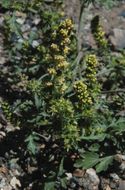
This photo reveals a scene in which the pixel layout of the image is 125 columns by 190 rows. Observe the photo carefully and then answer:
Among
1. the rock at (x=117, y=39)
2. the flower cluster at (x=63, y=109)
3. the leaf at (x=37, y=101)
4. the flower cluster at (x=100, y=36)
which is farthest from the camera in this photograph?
the rock at (x=117, y=39)

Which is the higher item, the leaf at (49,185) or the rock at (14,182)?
the leaf at (49,185)

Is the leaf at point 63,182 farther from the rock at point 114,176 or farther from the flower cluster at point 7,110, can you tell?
the flower cluster at point 7,110

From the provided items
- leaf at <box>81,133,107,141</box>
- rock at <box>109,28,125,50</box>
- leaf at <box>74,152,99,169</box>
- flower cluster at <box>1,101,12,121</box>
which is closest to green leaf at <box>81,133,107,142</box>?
leaf at <box>81,133,107,141</box>

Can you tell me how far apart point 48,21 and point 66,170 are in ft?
5.35

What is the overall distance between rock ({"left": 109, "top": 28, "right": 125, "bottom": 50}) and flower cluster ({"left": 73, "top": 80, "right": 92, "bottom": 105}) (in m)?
2.55

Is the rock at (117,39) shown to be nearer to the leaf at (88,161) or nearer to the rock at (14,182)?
the leaf at (88,161)

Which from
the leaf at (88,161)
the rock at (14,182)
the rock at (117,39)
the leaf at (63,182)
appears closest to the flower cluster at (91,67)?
the leaf at (88,161)

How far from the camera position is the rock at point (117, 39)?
7.29 meters

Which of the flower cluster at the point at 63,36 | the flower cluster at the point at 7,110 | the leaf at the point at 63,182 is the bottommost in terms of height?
the leaf at the point at 63,182

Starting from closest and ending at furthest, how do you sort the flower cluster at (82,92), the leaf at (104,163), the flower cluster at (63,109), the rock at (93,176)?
the flower cluster at (82,92), the flower cluster at (63,109), the leaf at (104,163), the rock at (93,176)

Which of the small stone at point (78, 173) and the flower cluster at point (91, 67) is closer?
the flower cluster at point (91, 67)

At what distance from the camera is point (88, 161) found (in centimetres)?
498

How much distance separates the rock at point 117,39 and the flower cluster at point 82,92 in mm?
2553

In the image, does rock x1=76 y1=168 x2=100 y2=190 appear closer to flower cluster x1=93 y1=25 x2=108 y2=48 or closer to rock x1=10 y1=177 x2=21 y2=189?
rock x1=10 y1=177 x2=21 y2=189
